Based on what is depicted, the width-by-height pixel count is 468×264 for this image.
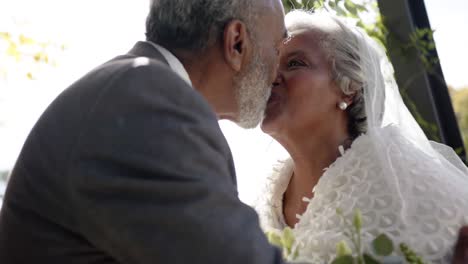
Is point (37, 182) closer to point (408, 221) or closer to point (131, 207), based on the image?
point (131, 207)

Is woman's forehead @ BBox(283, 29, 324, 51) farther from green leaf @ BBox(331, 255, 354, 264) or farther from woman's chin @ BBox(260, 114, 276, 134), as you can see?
green leaf @ BBox(331, 255, 354, 264)

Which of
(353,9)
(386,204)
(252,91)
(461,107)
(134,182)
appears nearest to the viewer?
(134,182)

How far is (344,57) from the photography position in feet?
9.07

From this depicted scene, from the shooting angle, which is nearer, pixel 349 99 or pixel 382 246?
pixel 382 246

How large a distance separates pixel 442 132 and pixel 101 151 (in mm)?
2840

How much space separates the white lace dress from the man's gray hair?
0.74m

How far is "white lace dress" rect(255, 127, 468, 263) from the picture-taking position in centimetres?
212

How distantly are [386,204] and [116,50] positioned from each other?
180 centimetres

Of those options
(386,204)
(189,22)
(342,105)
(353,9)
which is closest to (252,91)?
(189,22)

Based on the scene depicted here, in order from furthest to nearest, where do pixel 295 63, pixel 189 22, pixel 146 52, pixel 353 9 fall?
pixel 353 9 → pixel 295 63 → pixel 189 22 → pixel 146 52

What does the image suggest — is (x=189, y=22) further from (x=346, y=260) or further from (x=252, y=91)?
(x=346, y=260)

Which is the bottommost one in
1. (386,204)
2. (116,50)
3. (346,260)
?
(386,204)

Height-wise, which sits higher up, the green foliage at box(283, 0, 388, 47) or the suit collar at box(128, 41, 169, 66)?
the suit collar at box(128, 41, 169, 66)

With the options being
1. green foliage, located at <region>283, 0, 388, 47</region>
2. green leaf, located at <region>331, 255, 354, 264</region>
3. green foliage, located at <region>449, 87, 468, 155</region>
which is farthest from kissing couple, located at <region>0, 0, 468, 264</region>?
green foliage, located at <region>449, 87, 468, 155</region>
